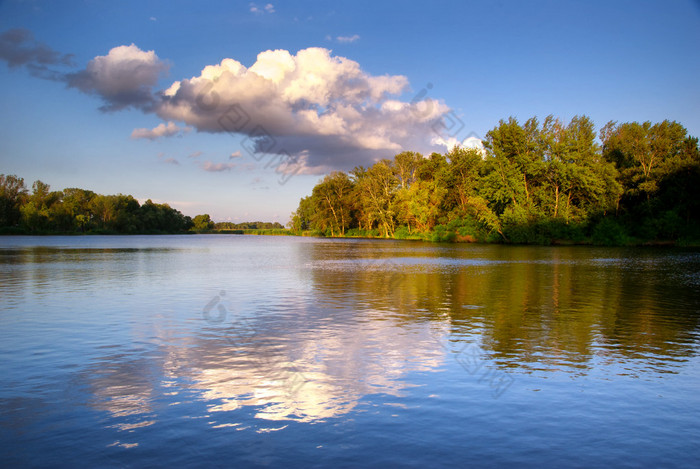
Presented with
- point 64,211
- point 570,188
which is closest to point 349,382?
point 570,188

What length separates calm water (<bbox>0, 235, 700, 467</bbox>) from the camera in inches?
259

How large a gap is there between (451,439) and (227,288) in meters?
19.5

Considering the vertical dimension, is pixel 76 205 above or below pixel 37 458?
above

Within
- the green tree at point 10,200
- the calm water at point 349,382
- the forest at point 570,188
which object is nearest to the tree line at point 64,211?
the green tree at point 10,200

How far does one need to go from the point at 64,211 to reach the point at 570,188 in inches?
5469

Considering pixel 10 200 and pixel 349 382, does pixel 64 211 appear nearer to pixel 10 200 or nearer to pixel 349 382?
pixel 10 200

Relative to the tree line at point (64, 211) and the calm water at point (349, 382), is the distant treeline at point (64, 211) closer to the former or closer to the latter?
the tree line at point (64, 211)

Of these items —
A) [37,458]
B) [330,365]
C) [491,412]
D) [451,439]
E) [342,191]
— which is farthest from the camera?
[342,191]

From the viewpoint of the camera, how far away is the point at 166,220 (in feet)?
645

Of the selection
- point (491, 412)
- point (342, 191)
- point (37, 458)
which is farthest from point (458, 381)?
point (342, 191)

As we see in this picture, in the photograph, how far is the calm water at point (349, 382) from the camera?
657 centimetres

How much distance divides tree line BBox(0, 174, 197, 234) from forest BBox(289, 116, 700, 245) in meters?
108

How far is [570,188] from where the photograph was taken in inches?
3152

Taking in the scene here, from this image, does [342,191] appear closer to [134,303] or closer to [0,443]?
[134,303]
